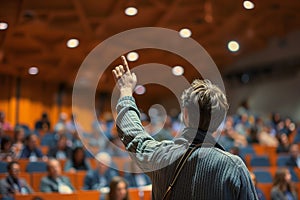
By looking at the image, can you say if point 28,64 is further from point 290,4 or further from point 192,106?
point 192,106

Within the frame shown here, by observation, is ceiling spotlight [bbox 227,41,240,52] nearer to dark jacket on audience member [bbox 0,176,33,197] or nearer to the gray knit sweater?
dark jacket on audience member [bbox 0,176,33,197]

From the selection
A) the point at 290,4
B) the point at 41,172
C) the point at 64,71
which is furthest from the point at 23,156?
the point at 290,4

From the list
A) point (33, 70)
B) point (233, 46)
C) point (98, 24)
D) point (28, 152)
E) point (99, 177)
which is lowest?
point (99, 177)

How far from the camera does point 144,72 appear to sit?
7.14 ft

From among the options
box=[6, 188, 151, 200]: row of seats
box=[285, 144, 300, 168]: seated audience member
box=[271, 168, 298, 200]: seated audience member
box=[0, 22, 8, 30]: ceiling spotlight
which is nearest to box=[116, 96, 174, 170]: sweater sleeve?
box=[6, 188, 151, 200]: row of seats

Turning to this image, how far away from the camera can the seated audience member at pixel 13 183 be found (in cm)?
543

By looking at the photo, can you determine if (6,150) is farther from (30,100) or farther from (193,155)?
(30,100)

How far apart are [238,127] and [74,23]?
4.51 m

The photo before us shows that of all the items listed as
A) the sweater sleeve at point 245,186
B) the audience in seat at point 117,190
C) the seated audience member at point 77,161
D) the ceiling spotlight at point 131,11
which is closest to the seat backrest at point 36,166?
the seated audience member at point 77,161

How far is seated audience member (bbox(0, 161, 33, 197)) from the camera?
5.43 meters

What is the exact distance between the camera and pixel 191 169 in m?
1.57

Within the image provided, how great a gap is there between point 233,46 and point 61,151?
27.1 feet

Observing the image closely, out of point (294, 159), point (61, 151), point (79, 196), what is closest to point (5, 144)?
point (61, 151)

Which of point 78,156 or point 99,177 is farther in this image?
point 78,156
